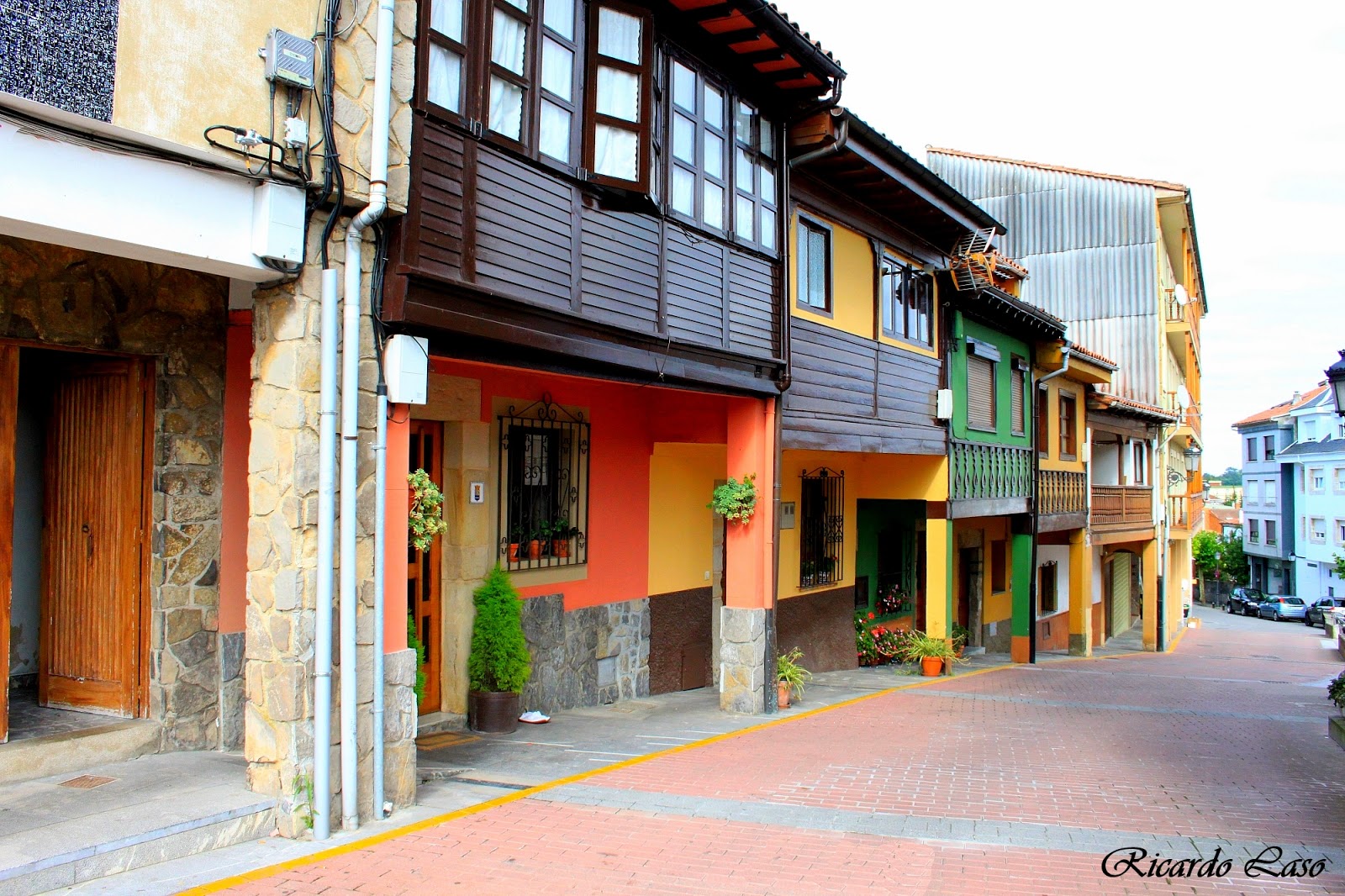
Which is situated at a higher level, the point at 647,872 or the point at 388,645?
the point at 388,645

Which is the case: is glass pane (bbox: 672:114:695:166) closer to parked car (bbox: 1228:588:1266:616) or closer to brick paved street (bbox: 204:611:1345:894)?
brick paved street (bbox: 204:611:1345:894)

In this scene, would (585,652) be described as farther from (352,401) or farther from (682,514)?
(352,401)

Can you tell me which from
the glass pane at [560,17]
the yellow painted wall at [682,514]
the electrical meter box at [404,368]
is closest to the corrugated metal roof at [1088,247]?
the yellow painted wall at [682,514]

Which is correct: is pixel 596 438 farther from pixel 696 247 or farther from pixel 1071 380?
pixel 1071 380

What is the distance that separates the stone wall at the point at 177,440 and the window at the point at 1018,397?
609 inches

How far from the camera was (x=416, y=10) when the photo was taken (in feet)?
20.8

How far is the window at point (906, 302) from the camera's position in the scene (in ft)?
46.9

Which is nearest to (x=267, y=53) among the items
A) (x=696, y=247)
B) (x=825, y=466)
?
(x=696, y=247)

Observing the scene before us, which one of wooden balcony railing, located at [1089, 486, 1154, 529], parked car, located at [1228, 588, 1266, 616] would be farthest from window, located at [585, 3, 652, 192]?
parked car, located at [1228, 588, 1266, 616]

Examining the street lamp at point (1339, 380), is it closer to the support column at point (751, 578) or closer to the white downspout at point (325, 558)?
the support column at point (751, 578)

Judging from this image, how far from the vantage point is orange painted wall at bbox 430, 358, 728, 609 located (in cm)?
1065

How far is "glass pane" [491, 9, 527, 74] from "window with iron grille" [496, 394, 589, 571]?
359 cm

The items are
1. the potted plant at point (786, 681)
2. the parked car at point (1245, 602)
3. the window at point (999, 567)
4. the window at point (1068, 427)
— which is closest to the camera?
the potted plant at point (786, 681)

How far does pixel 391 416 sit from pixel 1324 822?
23.1ft
